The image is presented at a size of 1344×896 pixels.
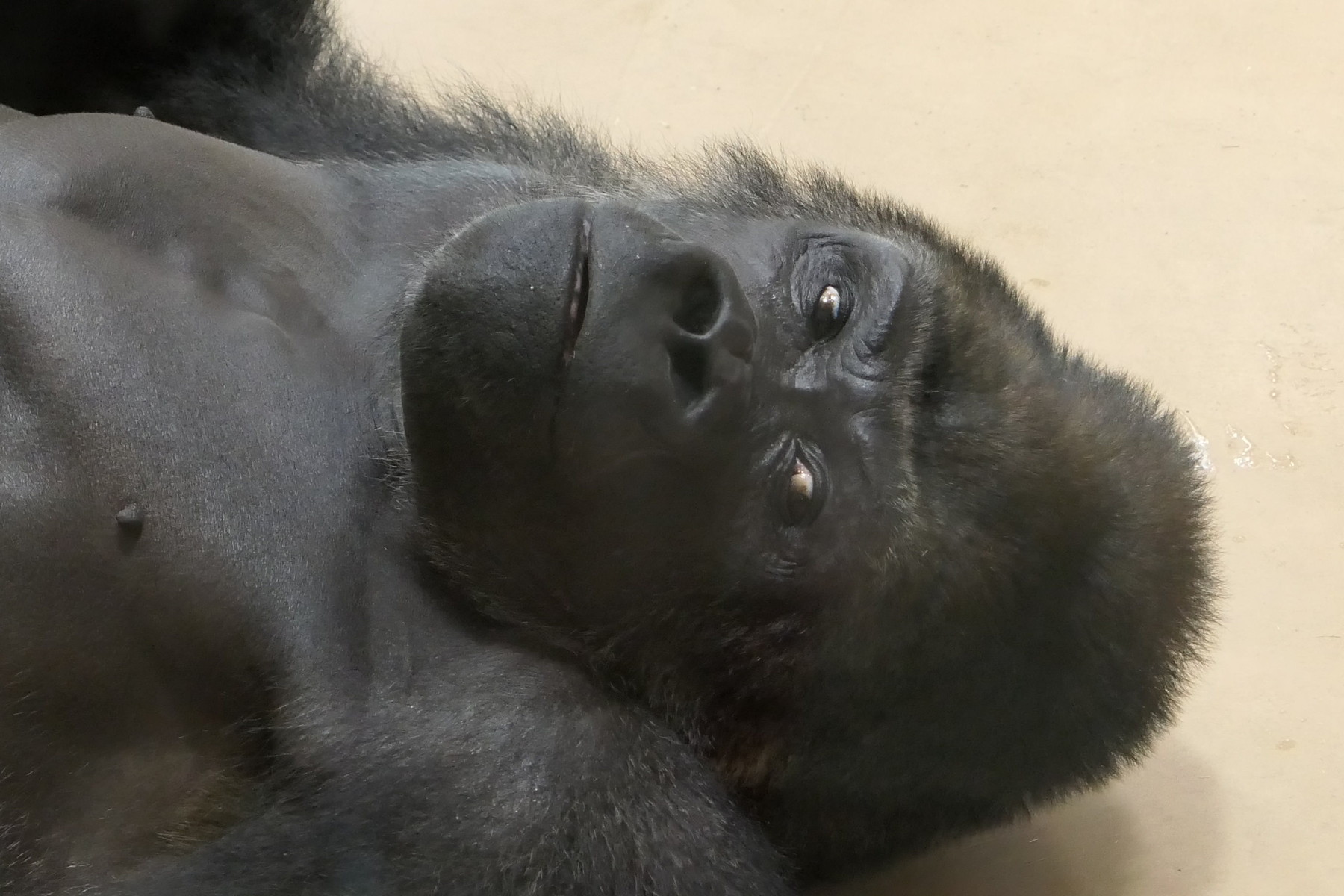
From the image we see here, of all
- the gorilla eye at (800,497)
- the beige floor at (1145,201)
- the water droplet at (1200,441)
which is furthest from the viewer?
the water droplet at (1200,441)

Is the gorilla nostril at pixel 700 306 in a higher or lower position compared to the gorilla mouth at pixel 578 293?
higher

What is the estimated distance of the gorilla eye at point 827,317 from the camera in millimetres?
1636

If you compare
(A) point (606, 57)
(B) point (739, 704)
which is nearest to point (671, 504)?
(B) point (739, 704)

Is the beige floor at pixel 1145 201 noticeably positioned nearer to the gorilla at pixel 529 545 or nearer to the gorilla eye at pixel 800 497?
the gorilla at pixel 529 545

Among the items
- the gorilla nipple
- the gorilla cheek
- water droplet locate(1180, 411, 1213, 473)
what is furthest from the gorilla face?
water droplet locate(1180, 411, 1213, 473)

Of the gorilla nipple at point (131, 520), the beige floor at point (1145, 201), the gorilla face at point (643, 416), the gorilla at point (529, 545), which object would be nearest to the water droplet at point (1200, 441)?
the beige floor at point (1145, 201)

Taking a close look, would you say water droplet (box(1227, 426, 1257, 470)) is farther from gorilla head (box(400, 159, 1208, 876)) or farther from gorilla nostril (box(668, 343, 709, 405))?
gorilla nostril (box(668, 343, 709, 405))

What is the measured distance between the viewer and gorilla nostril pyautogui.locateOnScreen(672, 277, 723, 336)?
58.1 inches

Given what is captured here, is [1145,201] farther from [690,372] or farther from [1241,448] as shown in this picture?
[690,372]

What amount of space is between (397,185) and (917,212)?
83 cm

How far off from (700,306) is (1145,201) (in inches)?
62.4

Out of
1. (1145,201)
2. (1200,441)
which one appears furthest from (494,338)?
(1145,201)

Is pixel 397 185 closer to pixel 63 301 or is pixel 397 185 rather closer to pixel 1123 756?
pixel 63 301

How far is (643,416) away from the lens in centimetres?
144
